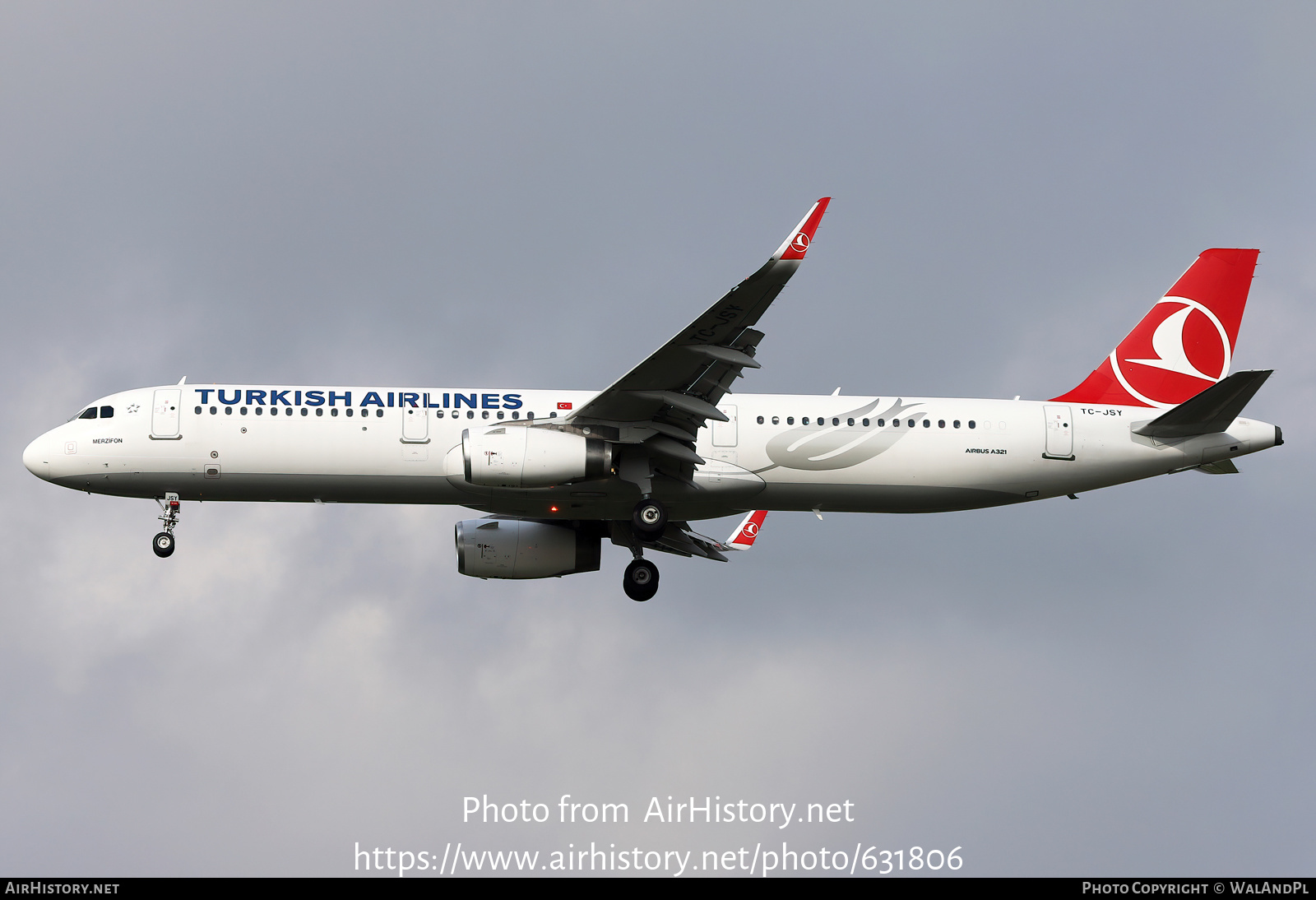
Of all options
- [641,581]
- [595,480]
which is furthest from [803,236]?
[641,581]

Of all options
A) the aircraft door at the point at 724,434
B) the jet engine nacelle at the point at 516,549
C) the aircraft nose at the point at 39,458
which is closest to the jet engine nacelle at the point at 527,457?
the aircraft door at the point at 724,434

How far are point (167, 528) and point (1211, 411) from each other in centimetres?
2717

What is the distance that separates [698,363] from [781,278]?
14.1 feet

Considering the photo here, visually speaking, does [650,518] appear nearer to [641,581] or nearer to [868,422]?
[641,581]

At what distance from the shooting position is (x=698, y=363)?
35.1 meters

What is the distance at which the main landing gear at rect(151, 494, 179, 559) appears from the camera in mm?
38594

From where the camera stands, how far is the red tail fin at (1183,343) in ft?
139

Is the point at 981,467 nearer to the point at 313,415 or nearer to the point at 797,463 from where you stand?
the point at 797,463

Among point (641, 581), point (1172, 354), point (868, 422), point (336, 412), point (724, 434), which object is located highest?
point (1172, 354)

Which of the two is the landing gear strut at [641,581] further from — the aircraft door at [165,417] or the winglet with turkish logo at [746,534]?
the aircraft door at [165,417]

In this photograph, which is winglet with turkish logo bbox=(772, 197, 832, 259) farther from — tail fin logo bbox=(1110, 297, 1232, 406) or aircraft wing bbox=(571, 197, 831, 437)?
tail fin logo bbox=(1110, 297, 1232, 406)

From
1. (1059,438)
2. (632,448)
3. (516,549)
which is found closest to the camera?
(632,448)

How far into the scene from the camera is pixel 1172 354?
141 feet
